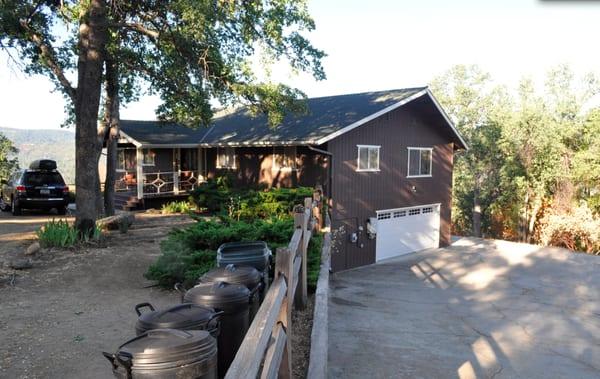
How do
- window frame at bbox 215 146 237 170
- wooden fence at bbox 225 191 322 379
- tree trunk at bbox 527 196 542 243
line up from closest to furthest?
wooden fence at bbox 225 191 322 379 < window frame at bbox 215 146 237 170 < tree trunk at bbox 527 196 542 243

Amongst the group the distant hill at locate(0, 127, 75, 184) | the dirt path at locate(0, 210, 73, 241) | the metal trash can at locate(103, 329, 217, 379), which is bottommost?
the dirt path at locate(0, 210, 73, 241)

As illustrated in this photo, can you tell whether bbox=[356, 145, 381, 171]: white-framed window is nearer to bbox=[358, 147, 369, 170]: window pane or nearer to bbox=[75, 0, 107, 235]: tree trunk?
bbox=[358, 147, 369, 170]: window pane

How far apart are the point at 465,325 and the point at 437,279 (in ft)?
21.5

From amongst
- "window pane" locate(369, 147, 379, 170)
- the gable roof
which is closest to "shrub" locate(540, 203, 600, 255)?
the gable roof

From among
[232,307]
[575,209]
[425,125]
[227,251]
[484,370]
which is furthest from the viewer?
[575,209]

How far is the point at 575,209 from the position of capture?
2645 centimetres

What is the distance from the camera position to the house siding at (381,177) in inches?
699

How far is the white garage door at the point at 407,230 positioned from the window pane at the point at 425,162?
1.65m

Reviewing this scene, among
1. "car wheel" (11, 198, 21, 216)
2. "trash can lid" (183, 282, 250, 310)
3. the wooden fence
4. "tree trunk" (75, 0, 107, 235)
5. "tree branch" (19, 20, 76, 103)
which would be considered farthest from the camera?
"car wheel" (11, 198, 21, 216)

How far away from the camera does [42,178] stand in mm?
17734

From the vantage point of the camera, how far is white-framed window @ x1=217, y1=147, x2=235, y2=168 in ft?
71.3

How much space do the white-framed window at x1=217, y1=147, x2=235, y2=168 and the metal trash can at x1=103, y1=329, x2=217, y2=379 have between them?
62.3 ft

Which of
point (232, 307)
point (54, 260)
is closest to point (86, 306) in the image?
point (54, 260)

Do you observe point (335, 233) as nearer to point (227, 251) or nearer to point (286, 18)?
point (286, 18)
